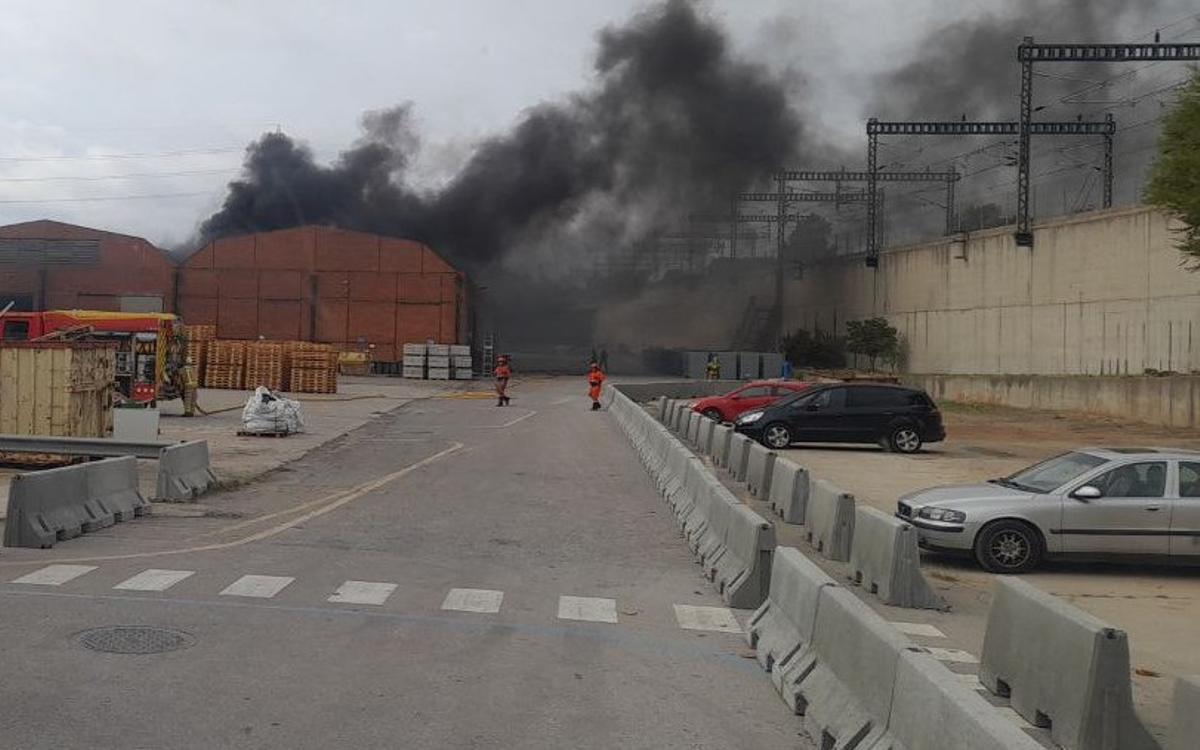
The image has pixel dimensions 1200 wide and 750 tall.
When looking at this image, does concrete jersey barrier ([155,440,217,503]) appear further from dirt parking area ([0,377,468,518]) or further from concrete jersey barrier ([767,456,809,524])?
concrete jersey barrier ([767,456,809,524])

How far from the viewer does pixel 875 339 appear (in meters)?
55.9

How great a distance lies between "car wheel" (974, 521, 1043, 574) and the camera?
34.4ft

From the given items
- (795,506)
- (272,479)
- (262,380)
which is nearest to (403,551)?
(795,506)

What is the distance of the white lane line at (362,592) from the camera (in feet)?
26.7

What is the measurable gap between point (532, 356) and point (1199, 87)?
56.9 metres

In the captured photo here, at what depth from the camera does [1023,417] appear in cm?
3612

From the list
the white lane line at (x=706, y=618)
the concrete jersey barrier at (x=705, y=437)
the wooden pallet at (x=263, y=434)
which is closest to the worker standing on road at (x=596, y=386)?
the concrete jersey barrier at (x=705, y=437)

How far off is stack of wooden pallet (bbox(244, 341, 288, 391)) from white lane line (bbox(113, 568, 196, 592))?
33245 millimetres

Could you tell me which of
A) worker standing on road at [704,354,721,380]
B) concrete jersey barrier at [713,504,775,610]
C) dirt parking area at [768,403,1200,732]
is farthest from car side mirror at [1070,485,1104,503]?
worker standing on road at [704,354,721,380]

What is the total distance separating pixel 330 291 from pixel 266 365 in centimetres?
2314

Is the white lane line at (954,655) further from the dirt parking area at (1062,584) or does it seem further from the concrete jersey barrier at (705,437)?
the concrete jersey barrier at (705,437)

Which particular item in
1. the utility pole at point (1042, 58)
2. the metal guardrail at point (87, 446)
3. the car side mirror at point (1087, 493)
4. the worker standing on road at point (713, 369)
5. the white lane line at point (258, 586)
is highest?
the utility pole at point (1042, 58)

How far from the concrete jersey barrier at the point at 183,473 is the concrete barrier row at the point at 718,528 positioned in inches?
227

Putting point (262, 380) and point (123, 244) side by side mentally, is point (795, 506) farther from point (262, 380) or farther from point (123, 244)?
point (123, 244)
